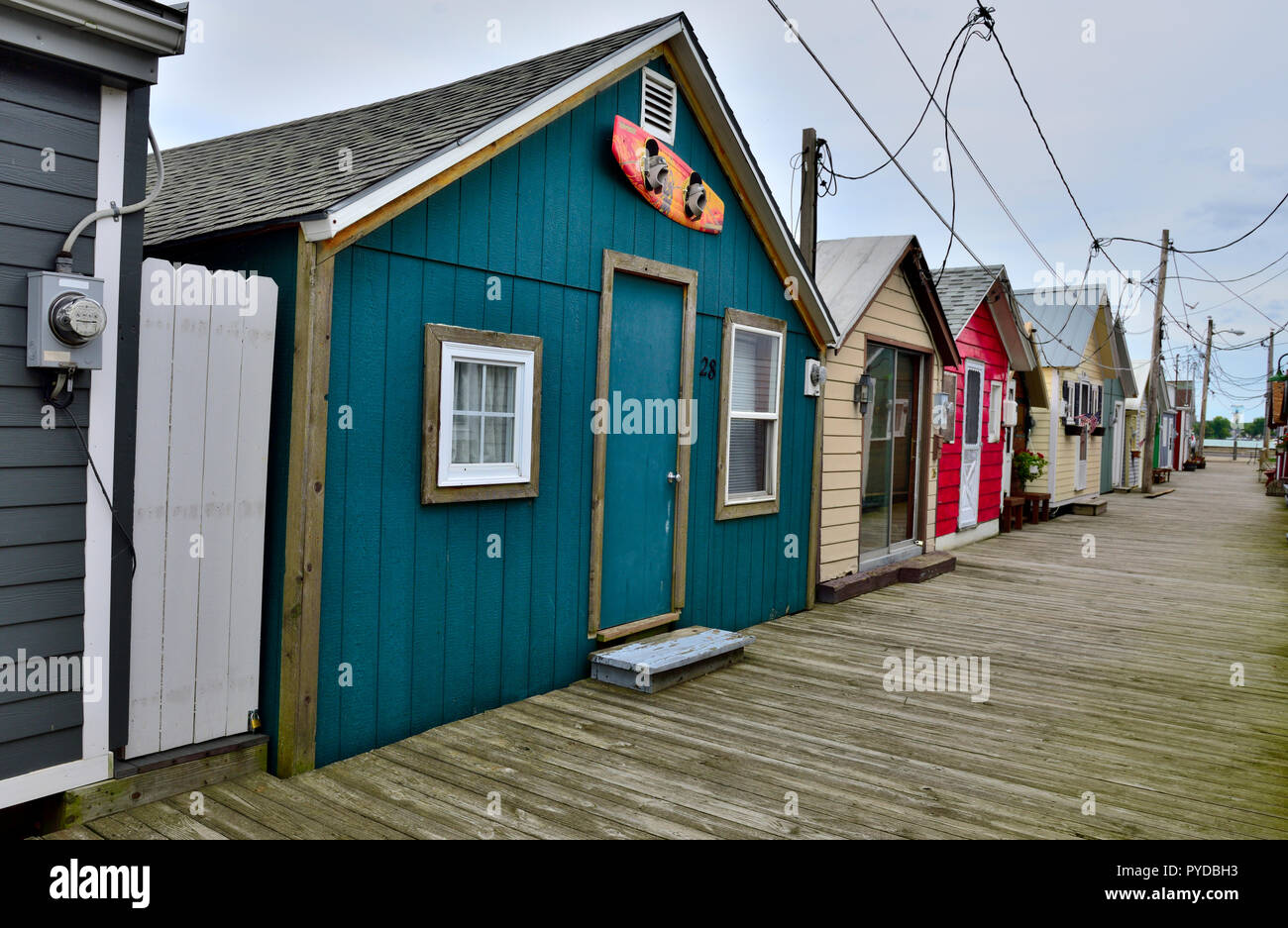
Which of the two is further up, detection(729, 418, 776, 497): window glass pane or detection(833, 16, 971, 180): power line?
detection(833, 16, 971, 180): power line

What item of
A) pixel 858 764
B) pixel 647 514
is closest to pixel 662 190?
pixel 647 514

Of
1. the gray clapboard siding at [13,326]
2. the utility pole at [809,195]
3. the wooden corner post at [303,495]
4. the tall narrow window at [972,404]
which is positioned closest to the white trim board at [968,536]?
the tall narrow window at [972,404]

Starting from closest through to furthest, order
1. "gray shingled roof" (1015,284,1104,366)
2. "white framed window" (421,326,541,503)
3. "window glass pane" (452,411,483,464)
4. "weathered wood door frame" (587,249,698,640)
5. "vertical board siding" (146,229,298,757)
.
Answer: "vertical board siding" (146,229,298,757)
"white framed window" (421,326,541,503)
"window glass pane" (452,411,483,464)
"weathered wood door frame" (587,249,698,640)
"gray shingled roof" (1015,284,1104,366)

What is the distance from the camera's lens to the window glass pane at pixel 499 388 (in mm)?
4539

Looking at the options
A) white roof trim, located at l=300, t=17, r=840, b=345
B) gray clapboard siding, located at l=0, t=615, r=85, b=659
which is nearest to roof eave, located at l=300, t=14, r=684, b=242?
white roof trim, located at l=300, t=17, r=840, b=345

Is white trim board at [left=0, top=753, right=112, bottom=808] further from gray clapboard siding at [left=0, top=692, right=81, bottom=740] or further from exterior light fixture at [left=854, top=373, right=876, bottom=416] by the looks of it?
exterior light fixture at [left=854, top=373, right=876, bottom=416]

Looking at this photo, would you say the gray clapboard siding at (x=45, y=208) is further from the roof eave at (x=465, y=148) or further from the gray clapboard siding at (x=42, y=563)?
the gray clapboard siding at (x=42, y=563)

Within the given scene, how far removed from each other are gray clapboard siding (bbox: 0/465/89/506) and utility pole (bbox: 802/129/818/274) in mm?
6679

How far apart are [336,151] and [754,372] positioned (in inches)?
134

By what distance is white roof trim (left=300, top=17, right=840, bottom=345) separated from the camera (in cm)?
360

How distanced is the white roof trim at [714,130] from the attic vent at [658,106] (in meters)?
0.20

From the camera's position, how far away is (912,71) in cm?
802
